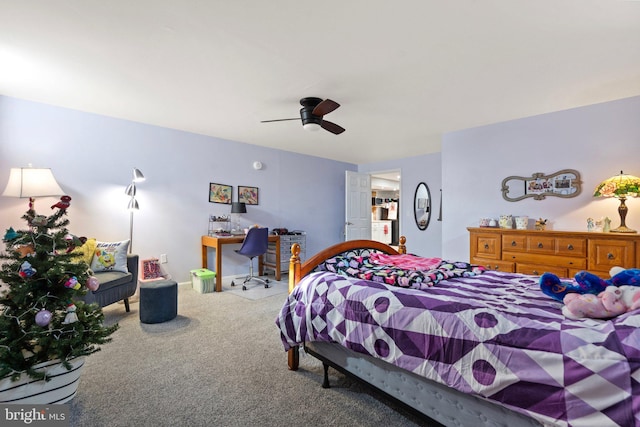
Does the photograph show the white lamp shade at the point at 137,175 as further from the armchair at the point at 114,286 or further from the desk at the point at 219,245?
the desk at the point at 219,245

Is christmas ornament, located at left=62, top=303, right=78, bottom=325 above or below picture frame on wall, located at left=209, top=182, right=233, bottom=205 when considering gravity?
below

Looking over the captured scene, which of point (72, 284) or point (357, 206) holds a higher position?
point (357, 206)

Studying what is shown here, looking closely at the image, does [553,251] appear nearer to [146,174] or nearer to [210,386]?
[210,386]

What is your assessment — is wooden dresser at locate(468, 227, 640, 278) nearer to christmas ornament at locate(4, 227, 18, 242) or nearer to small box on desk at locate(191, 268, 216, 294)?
small box on desk at locate(191, 268, 216, 294)

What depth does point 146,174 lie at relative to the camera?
13.1ft

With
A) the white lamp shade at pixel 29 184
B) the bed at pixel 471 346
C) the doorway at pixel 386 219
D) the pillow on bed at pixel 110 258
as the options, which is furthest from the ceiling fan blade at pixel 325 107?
the doorway at pixel 386 219

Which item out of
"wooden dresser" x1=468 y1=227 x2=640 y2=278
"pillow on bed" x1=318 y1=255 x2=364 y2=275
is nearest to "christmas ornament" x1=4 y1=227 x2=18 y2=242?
"pillow on bed" x1=318 y1=255 x2=364 y2=275

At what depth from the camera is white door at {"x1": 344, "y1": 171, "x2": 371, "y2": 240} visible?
6.15 metres

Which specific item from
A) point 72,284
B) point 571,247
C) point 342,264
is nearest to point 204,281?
point 72,284

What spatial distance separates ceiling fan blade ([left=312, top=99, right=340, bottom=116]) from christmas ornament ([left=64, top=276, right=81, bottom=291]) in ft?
7.19

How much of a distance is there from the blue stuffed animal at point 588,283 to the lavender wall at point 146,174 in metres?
4.26

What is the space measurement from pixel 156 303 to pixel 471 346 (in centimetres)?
285

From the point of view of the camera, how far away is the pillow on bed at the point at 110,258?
3.10m

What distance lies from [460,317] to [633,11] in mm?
2149
